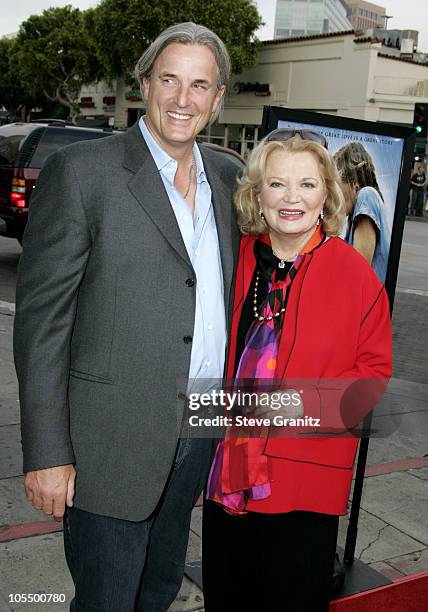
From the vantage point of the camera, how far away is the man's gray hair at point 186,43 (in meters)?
2.11

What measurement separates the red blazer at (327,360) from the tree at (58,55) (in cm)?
4308

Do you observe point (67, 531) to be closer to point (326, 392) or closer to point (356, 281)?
point (326, 392)

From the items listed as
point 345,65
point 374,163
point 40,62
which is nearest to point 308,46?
point 345,65

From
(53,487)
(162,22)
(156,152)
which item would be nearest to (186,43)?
(156,152)

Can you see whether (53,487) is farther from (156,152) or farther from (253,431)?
(156,152)

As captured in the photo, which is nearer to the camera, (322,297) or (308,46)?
(322,297)

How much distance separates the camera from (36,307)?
1.96 meters

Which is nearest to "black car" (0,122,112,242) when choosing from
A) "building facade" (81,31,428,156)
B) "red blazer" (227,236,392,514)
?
"red blazer" (227,236,392,514)

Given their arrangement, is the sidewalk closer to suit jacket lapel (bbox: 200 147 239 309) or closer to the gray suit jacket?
the gray suit jacket

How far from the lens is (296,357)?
2059mm

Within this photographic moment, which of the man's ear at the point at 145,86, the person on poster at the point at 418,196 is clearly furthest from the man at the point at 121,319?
the person on poster at the point at 418,196

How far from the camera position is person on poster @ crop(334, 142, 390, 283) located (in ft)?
9.07

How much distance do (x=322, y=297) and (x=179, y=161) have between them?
62cm

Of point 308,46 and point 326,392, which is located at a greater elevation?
point 308,46
